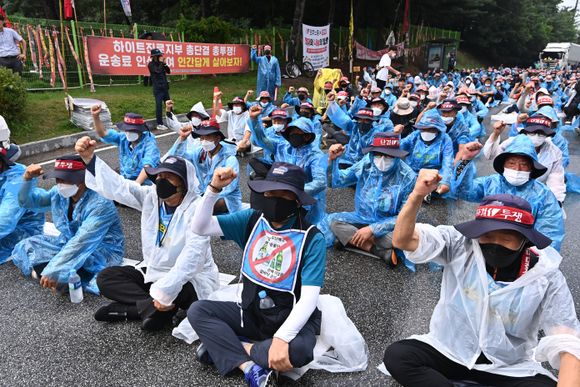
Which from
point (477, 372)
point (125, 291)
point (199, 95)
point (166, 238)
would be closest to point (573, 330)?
point (477, 372)

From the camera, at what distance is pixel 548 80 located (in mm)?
20594

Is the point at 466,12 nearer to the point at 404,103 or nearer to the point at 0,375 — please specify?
the point at 404,103

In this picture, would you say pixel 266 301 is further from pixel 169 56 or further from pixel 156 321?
pixel 169 56

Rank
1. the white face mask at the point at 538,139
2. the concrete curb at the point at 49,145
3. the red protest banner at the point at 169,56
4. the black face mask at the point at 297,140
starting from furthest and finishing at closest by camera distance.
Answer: the red protest banner at the point at 169,56
the concrete curb at the point at 49,145
the black face mask at the point at 297,140
the white face mask at the point at 538,139

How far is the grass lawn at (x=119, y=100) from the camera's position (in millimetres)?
9305

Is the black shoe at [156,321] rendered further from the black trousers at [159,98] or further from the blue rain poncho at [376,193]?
the black trousers at [159,98]

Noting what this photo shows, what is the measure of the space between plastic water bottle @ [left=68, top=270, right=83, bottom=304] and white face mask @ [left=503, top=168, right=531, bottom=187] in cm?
389

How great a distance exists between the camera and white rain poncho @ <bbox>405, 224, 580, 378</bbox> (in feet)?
7.34

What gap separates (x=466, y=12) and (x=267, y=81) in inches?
1217

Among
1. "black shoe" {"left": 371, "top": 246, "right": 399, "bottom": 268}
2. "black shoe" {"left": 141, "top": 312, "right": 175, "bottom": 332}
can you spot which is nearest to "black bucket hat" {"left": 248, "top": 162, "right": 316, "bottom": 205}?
"black shoe" {"left": 141, "top": 312, "right": 175, "bottom": 332}

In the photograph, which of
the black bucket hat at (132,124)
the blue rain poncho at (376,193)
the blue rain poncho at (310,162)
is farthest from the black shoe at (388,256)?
the black bucket hat at (132,124)

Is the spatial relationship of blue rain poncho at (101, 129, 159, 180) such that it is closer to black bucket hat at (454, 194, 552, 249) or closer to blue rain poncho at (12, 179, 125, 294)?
blue rain poncho at (12, 179, 125, 294)

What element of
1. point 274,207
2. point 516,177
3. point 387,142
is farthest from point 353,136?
point 274,207

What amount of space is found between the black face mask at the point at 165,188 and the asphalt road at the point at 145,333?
1.06 m
